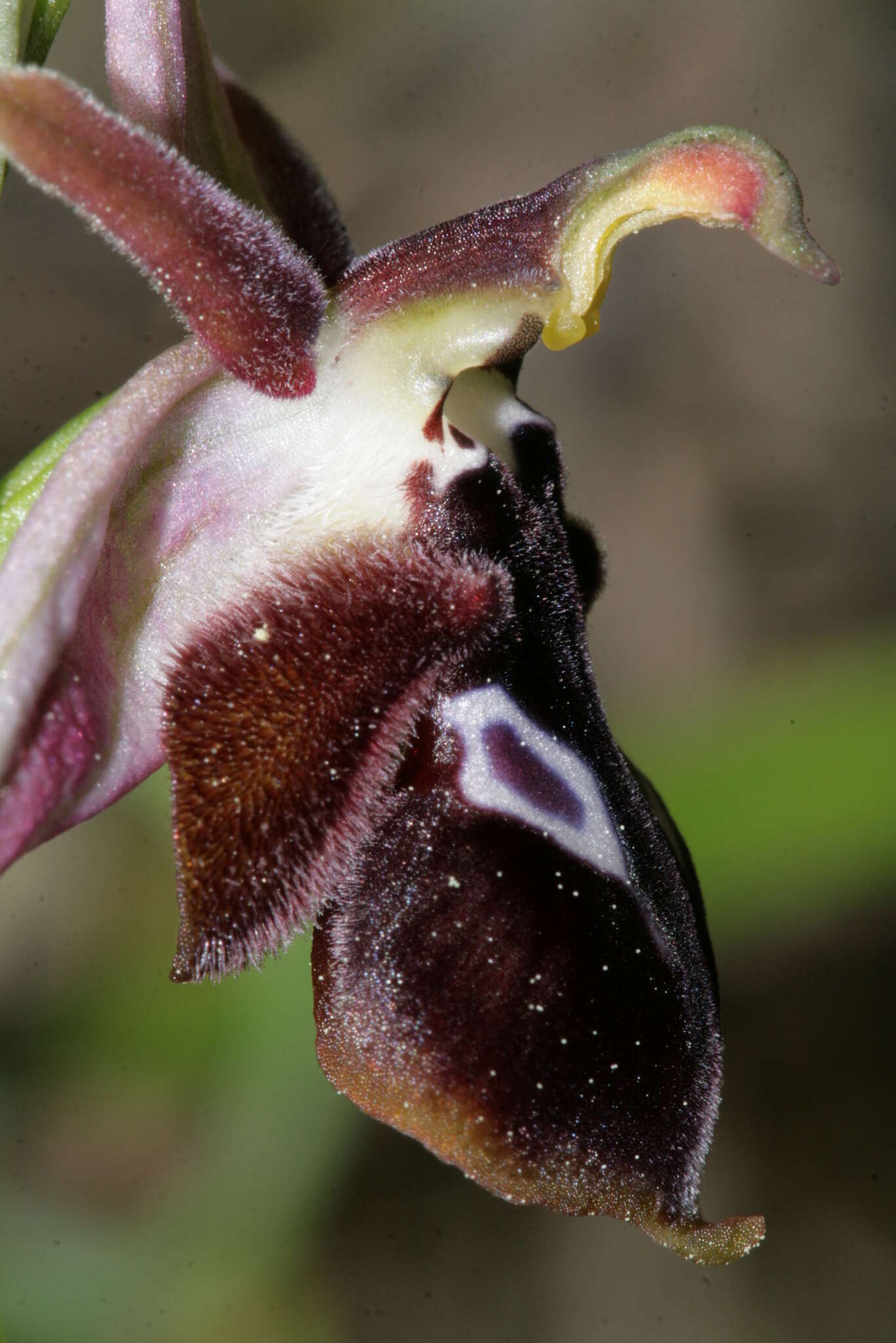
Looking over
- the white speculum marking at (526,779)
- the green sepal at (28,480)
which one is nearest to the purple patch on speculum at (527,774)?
the white speculum marking at (526,779)

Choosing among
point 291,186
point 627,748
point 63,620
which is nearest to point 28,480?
point 63,620

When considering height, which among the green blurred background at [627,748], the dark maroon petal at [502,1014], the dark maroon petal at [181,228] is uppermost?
the dark maroon petal at [181,228]

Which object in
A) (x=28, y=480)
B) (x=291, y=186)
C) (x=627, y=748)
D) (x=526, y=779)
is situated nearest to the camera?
(x=526, y=779)

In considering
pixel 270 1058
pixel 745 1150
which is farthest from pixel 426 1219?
pixel 270 1058

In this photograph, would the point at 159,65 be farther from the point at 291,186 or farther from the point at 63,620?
the point at 63,620

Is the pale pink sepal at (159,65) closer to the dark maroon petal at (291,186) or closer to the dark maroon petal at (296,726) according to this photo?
the dark maroon petal at (291,186)

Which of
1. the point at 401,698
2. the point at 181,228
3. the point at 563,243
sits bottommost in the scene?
the point at 401,698

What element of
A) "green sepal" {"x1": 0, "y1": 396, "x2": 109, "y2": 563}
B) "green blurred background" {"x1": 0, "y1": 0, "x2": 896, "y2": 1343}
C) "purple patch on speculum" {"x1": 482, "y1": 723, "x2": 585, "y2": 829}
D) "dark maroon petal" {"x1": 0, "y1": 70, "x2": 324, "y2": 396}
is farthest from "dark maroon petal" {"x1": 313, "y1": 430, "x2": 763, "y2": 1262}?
"green blurred background" {"x1": 0, "y1": 0, "x2": 896, "y2": 1343}
